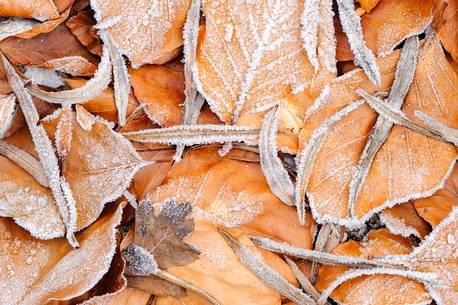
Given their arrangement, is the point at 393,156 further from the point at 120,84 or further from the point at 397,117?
the point at 120,84

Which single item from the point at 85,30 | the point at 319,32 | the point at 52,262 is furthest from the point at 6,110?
the point at 319,32

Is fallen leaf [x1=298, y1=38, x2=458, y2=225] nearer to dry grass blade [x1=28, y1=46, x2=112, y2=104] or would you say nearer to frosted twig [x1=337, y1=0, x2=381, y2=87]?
frosted twig [x1=337, y1=0, x2=381, y2=87]

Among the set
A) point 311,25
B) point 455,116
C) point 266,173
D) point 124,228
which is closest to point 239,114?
point 266,173

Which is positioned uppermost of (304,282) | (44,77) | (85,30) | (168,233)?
(85,30)

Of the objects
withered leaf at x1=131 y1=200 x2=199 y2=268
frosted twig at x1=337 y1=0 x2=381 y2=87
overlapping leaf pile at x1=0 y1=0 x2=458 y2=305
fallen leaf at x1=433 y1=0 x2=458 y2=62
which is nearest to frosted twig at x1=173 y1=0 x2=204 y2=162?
overlapping leaf pile at x1=0 y1=0 x2=458 y2=305

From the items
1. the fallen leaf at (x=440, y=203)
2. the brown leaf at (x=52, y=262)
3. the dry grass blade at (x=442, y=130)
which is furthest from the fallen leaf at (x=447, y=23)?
the brown leaf at (x=52, y=262)

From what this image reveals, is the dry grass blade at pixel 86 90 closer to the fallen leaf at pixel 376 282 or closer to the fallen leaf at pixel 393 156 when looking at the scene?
the fallen leaf at pixel 393 156

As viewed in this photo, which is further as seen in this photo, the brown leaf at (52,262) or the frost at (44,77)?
the frost at (44,77)
